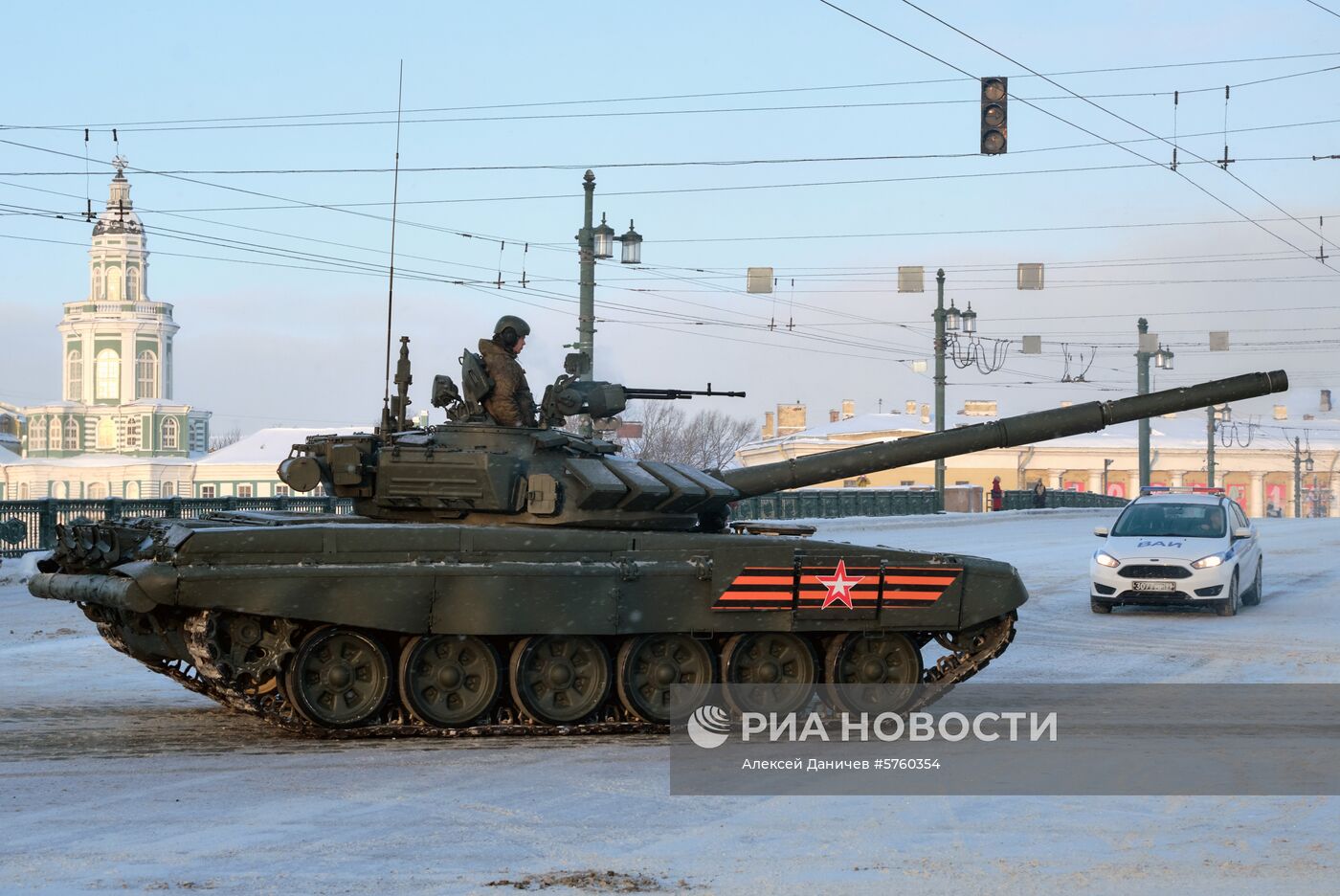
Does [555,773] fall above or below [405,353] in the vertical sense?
below

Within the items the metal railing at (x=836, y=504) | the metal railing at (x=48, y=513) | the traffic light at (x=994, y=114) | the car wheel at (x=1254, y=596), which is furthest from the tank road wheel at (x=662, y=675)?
the metal railing at (x=836, y=504)

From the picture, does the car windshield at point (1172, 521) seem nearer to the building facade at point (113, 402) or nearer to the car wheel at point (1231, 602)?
the car wheel at point (1231, 602)

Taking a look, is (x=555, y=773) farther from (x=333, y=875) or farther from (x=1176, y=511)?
(x=1176, y=511)

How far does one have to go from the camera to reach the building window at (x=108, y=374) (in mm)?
108188

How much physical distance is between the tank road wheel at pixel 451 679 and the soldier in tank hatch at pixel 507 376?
1886mm

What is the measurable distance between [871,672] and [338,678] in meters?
3.83

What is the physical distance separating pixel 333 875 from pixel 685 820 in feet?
6.56

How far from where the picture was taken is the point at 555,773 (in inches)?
388

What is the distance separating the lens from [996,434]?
1319 centimetres

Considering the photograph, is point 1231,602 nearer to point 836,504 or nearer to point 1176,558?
point 1176,558

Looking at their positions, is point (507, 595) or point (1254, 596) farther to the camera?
point (1254, 596)

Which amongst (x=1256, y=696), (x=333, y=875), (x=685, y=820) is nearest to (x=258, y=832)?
(x=333, y=875)

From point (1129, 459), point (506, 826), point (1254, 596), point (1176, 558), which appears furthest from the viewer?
point (1129, 459)

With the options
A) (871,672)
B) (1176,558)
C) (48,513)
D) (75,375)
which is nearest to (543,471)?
(871,672)
